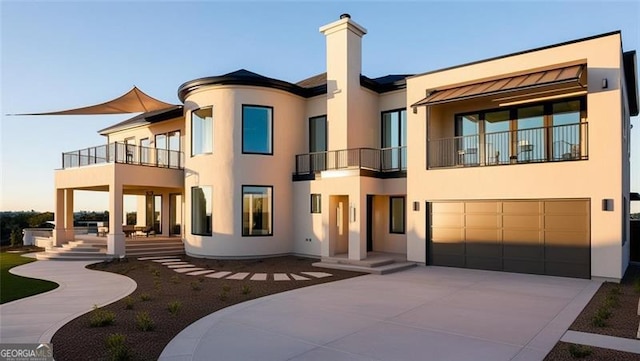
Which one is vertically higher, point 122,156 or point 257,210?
point 122,156

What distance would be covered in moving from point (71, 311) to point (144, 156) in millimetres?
14476

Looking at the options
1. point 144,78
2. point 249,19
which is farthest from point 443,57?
point 144,78

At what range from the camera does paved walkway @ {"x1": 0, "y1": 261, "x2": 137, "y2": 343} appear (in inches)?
261

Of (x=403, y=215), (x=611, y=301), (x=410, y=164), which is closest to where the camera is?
(x=611, y=301)

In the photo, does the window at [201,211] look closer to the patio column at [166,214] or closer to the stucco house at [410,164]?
the stucco house at [410,164]

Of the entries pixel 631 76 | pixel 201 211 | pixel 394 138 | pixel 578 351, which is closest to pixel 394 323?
pixel 578 351

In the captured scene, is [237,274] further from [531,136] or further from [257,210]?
[531,136]

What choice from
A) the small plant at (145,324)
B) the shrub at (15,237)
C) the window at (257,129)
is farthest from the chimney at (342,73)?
the shrub at (15,237)

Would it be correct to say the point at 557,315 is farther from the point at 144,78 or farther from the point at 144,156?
the point at 144,78

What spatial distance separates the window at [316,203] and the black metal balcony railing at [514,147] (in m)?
4.92

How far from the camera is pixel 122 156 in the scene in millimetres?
19375

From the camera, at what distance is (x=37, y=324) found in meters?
7.03

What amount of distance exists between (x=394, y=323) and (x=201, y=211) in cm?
1226

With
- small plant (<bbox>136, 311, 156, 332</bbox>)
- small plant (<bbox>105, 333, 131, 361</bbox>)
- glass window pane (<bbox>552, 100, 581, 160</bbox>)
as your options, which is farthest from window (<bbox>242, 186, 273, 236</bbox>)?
small plant (<bbox>105, 333, 131, 361</bbox>)
